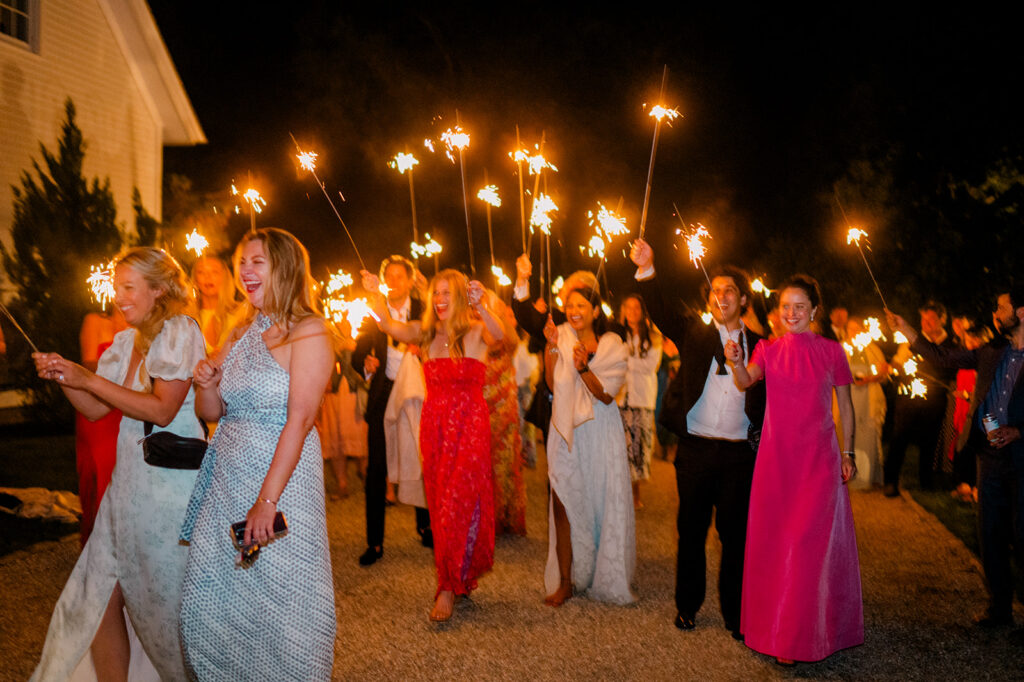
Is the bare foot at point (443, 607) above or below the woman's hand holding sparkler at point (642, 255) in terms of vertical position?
below

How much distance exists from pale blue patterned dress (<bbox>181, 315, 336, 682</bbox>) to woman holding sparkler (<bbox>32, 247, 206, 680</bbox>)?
445 mm

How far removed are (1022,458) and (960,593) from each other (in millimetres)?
1401

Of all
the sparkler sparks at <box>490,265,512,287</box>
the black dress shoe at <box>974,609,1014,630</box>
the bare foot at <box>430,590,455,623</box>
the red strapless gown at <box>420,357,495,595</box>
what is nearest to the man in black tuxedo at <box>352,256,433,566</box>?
the red strapless gown at <box>420,357,495,595</box>

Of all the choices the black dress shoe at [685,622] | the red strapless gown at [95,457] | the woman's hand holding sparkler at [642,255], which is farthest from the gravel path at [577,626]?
the woman's hand holding sparkler at [642,255]

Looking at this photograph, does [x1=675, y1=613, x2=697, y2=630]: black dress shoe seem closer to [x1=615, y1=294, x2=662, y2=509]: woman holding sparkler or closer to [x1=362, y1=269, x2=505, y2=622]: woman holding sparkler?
[x1=362, y1=269, x2=505, y2=622]: woman holding sparkler

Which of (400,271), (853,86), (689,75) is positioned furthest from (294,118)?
(400,271)

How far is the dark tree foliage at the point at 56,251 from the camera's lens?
12.7 metres

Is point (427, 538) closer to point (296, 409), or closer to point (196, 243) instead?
point (296, 409)

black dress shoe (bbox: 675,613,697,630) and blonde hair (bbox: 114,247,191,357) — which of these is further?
black dress shoe (bbox: 675,613,697,630)

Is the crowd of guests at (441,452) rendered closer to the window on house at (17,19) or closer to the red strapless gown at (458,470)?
the red strapless gown at (458,470)

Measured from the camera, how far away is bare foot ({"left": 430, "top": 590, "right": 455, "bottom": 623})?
18.9 ft

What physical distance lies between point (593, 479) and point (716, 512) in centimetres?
109

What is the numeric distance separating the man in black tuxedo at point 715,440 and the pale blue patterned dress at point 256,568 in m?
3.02

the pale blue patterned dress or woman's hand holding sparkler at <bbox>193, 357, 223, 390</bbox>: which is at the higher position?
woman's hand holding sparkler at <bbox>193, 357, 223, 390</bbox>
